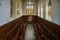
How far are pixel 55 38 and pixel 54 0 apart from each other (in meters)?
6.75

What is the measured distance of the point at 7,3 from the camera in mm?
7734

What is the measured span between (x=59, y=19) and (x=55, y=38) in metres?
6.36

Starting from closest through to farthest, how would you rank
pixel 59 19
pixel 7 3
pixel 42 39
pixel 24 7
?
pixel 42 39, pixel 59 19, pixel 7 3, pixel 24 7

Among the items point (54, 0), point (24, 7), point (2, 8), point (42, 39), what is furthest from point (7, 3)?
point (24, 7)

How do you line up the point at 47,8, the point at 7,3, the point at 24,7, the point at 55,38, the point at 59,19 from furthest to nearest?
the point at 24,7
the point at 47,8
the point at 7,3
the point at 59,19
the point at 55,38

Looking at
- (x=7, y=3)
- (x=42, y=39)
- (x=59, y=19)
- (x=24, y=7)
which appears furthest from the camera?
(x=24, y=7)

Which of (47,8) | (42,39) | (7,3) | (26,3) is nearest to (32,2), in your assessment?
(26,3)

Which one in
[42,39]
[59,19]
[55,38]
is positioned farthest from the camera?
[59,19]

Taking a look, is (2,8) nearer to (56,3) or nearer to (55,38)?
(56,3)

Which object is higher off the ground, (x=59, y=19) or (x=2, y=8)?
(x=2, y=8)

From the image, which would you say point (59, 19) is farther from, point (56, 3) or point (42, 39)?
point (42, 39)

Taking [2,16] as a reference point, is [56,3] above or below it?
above

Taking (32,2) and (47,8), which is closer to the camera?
(47,8)

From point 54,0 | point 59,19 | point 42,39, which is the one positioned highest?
point 54,0
